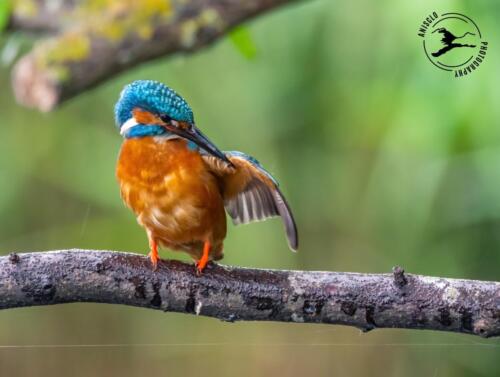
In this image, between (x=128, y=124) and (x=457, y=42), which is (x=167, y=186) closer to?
(x=128, y=124)

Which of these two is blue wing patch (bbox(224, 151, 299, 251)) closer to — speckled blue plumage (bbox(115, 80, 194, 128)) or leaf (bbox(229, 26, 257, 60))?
speckled blue plumage (bbox(115, 80, 194, 128))

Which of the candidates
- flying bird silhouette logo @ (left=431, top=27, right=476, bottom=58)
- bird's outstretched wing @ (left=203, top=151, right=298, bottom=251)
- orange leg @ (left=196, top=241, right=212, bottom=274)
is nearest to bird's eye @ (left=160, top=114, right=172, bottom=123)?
bird's outstretched wing @ (left=203, top=151, right=298, bottom=251)

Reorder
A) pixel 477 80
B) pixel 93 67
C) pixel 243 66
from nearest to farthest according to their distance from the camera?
pixel 93 67, pixel 477 80, pixel 243 66

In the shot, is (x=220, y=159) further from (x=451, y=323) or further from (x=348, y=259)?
(x=348, y=259)

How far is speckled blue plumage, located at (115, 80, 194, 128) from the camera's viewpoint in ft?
5.57

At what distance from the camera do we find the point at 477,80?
320 centimetres

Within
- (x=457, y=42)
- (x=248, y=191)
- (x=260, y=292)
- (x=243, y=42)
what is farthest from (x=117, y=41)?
(x=260, y=292)

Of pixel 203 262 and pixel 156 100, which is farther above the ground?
pixel 156 100

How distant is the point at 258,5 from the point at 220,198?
0.99m

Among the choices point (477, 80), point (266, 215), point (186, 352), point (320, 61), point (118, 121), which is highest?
point (320, 61)

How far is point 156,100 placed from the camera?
1.71 metres

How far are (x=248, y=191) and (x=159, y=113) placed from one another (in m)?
0.36

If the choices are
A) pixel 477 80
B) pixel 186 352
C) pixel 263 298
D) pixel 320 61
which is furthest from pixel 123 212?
pixel 263 298

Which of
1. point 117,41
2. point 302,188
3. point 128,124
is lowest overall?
point 128,124
